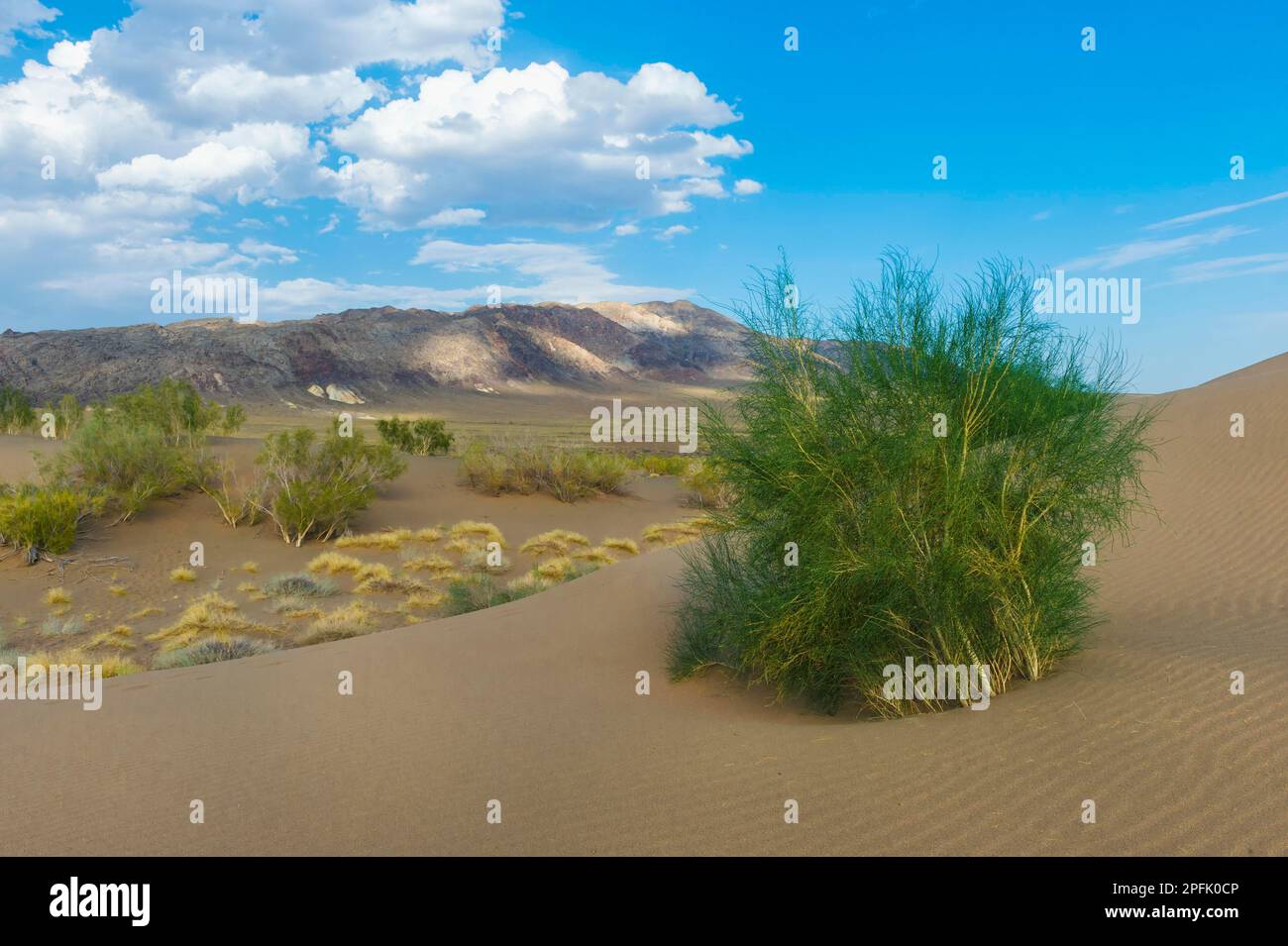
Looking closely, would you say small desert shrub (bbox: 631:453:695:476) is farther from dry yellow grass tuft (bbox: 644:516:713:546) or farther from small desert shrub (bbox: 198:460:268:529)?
small desert shrub (bbox: 198:460:268:529)

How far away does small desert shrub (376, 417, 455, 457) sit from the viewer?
39188 millimetres

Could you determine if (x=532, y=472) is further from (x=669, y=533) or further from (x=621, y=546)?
(x=621, y=546)

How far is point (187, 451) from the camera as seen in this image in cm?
2375

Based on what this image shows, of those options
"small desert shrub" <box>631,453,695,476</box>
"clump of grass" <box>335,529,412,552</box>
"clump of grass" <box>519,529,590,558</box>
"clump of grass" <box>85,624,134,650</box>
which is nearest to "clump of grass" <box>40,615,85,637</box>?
"clump of grass" <box>85,624,134,650</box>

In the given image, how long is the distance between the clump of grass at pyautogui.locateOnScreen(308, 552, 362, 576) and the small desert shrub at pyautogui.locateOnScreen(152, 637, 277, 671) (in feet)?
19.9

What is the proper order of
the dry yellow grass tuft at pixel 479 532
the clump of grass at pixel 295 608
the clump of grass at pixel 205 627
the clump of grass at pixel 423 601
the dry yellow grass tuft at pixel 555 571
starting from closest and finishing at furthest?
the clump of grass at pixel 205 627, the clump of grass at pixel 295 608, the clump of grass at pixel 423 601, the dry yellow grass tuft at pixel 555 571, the dry yellow grass tuft at pixel 479 532

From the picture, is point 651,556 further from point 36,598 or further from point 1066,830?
point 36,598

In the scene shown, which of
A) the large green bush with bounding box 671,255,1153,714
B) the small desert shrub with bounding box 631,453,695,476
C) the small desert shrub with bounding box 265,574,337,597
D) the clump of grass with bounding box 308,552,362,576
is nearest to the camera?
the large green bush with bounding box 671,255,1153,714

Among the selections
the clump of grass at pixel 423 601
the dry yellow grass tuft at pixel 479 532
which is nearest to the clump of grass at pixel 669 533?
the dry yellow grass tuft at pixel 479 532

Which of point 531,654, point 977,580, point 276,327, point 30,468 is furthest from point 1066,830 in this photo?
point 276,327

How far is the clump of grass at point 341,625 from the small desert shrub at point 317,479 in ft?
22.0

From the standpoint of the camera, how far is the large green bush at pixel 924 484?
6945 mm

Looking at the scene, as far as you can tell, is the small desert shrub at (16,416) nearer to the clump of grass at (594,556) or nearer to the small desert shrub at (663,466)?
the small desert shrub at (663,466)

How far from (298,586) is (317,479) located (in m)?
5.99
